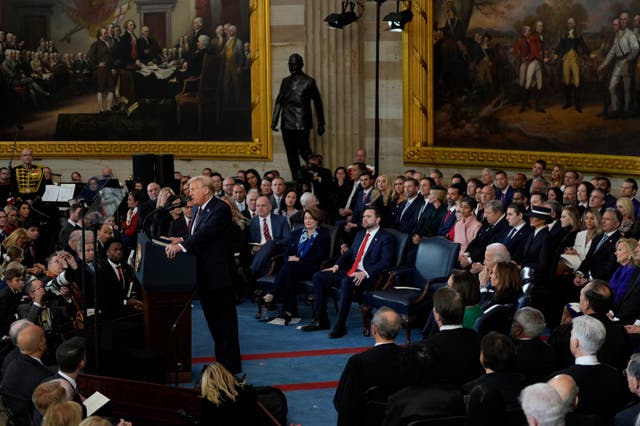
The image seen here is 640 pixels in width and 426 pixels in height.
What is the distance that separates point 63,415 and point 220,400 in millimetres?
1476

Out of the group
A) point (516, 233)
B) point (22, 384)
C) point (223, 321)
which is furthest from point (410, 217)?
point (22, 384)

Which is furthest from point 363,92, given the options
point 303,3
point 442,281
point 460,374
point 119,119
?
point 460,374

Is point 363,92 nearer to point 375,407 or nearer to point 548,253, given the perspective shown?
point 548,253

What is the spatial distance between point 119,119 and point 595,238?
1172cm

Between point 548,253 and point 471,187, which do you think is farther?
point 471,187

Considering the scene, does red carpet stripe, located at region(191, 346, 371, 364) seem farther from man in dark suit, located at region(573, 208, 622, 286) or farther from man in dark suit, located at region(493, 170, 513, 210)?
man in dark suit, located at region(493, 170, 513, 210)

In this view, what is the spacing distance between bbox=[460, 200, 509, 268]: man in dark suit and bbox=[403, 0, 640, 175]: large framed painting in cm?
404

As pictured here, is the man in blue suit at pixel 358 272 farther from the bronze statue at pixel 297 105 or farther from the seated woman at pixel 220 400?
the bronze statue at pixel 297 105

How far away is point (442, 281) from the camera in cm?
1075

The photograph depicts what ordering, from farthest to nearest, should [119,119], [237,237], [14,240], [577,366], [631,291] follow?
[119,119] → [237,237] → [14,240] → [631,291] → [577,366]

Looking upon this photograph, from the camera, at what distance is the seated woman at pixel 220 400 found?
661 centimetres

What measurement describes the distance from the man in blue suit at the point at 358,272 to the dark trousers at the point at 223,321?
1.89 meters

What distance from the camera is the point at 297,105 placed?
698 inches

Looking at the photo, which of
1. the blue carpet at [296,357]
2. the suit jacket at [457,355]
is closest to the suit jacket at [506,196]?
the blue carpet at [296,357]
